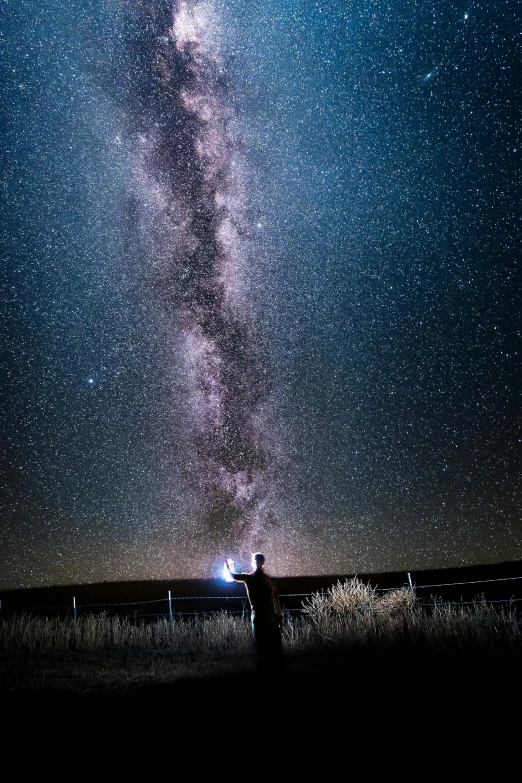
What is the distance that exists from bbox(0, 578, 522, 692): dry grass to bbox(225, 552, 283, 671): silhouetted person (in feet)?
3.87

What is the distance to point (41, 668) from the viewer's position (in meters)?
8.62

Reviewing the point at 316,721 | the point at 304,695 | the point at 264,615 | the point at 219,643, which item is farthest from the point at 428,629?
the point at 316,721

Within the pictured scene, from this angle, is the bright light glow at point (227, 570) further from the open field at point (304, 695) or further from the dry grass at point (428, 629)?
the dry grass at point (428, 629)

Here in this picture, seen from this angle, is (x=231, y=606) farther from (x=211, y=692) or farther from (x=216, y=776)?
(x=216, y=776)

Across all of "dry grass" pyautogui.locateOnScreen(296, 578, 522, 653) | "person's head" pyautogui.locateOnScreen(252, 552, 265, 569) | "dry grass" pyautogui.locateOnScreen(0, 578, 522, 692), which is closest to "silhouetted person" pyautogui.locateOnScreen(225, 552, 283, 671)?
"person's head" pyautogui.locateOnScreen(252, 552, 265, 569)

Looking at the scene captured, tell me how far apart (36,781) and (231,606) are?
105 feet

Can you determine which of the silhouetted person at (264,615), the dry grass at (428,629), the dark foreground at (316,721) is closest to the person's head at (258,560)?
the silhouetted person at (264,615)

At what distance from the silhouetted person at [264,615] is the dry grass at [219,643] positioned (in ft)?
3.87

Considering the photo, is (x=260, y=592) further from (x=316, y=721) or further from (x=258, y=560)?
(x=316, y=721)

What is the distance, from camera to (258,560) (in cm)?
709

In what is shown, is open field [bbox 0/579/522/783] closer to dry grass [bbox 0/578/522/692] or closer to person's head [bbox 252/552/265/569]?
dry grass [bbox 0/578/522/692]

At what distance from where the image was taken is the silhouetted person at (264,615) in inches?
265

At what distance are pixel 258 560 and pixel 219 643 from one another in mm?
4364

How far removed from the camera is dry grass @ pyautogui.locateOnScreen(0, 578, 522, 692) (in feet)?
25.7
